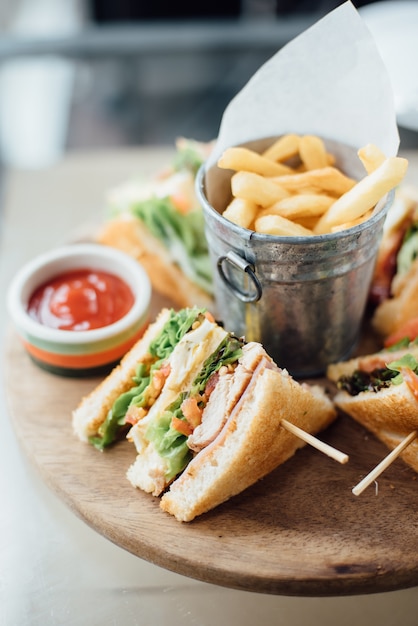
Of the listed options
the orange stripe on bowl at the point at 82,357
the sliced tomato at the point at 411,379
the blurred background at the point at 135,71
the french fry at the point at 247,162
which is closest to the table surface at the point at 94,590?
the orange stripe on bowl at the point at 82,357

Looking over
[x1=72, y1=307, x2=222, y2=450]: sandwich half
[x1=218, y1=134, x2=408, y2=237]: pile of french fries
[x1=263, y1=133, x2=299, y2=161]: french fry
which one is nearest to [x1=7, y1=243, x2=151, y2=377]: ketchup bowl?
[x1=72, y1=307, x2=222, y2=450]: sandwich half

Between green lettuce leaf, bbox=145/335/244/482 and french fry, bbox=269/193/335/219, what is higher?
french fry, bbox=269/193/335/219

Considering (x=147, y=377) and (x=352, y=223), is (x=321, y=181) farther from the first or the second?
(x=147, y=377)

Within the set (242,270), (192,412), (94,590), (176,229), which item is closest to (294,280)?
(242,270)

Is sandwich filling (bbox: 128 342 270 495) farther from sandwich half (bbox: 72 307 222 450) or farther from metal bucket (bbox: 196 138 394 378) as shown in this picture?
metal bucket (bbox: 196 138 394 378)

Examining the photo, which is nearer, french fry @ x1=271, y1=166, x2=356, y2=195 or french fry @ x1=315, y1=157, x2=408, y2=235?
french fry @ x1=315, y1=157, x2=408, y2=235

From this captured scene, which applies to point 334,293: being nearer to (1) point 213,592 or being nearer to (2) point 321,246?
(2) point 321,246
